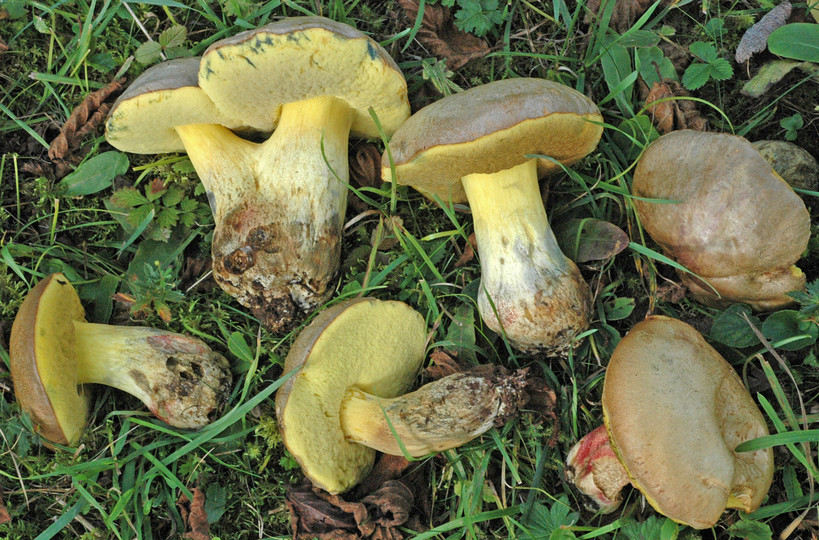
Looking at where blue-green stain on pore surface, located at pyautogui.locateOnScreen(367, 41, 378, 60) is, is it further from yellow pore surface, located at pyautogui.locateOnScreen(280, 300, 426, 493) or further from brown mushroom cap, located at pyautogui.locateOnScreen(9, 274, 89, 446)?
brown mushroom cap, located at pyautogui.locateOnScreen(9, 274, 89, 446)

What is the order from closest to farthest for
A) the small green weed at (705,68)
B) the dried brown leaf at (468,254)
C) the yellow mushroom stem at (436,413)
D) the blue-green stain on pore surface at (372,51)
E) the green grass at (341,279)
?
the blue-green stain on pore surface at (372,51), the yellow mushroom stem at (436,413), the green grass at (341,279), the small green weed at (705,68), the dried brown leaf at (468,254)

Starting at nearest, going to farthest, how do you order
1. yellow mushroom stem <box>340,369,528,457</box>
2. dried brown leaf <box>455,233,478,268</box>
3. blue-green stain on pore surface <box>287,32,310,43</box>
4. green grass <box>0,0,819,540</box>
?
blue-green stain on pore surface <box>287,32,310,43</box>, yellow mushroom stem <box>340,369,528,457</box>, green grass <box>0,0,819,540</box>, dried brown leaf <box>455,233,478,268</box>

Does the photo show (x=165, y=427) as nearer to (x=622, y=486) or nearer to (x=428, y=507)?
(x=428, y=507)

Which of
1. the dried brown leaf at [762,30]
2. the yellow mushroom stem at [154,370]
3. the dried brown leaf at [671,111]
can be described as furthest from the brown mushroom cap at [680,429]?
the yellow mushroom stem at [154,370]

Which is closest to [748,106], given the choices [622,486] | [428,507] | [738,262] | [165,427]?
[738,262]

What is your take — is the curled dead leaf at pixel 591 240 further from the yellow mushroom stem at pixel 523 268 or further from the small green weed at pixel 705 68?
the small green weed at pixel 705 68

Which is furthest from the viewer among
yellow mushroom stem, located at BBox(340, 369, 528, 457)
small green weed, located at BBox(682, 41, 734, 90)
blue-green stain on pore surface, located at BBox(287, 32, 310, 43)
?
small green weed, located at BBox(682, 41, 734, 90)

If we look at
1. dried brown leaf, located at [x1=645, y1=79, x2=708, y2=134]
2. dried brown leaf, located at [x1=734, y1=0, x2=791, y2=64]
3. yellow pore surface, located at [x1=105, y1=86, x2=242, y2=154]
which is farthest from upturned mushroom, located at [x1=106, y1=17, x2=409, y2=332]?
dried brown leaf, located at [x1=734, y1=0, x2=791, y2=64]
